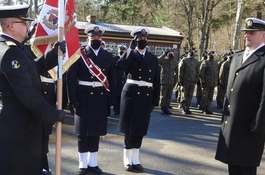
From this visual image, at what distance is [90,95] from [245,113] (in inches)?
91.5

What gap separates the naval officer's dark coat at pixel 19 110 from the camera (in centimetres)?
244

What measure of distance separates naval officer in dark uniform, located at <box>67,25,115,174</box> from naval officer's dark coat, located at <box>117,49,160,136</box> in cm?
35

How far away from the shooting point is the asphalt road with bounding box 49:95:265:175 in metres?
4.92

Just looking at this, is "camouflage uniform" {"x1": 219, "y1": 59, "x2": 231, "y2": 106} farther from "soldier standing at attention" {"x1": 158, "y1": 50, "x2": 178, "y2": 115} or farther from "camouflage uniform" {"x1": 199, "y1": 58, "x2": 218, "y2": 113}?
"soldier standing at attention" {"x1": 158, "y1": 50, "x2": 178, "y2": 115}

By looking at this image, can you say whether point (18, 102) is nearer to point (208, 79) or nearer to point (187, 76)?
point (187, 76)

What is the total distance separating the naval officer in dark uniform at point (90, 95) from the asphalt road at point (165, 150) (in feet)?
1.48

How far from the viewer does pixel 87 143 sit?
4676mm

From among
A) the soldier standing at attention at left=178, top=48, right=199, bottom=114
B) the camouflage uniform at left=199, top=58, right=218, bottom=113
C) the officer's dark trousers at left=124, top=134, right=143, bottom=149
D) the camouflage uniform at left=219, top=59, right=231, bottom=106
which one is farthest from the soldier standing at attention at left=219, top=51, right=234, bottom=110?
the officer's dark trousers at left=124, top=134, right=143, bottom=149

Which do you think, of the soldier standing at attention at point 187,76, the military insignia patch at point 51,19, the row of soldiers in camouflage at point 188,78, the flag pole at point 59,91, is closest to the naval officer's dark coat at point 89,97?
the military insignia patch at point 51,19

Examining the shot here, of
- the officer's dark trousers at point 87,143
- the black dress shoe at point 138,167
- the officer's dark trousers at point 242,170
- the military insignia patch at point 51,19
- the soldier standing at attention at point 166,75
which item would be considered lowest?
the black dress shoe at point 138,167

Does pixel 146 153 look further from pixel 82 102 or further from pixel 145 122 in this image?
pixel 82 102

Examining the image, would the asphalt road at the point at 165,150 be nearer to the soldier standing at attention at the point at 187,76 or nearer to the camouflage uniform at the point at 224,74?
the soldier standing at attention at the point at 187,76

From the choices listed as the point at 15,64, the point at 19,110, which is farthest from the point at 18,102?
the point at 15,64

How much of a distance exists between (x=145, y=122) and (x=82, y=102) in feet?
3.60
